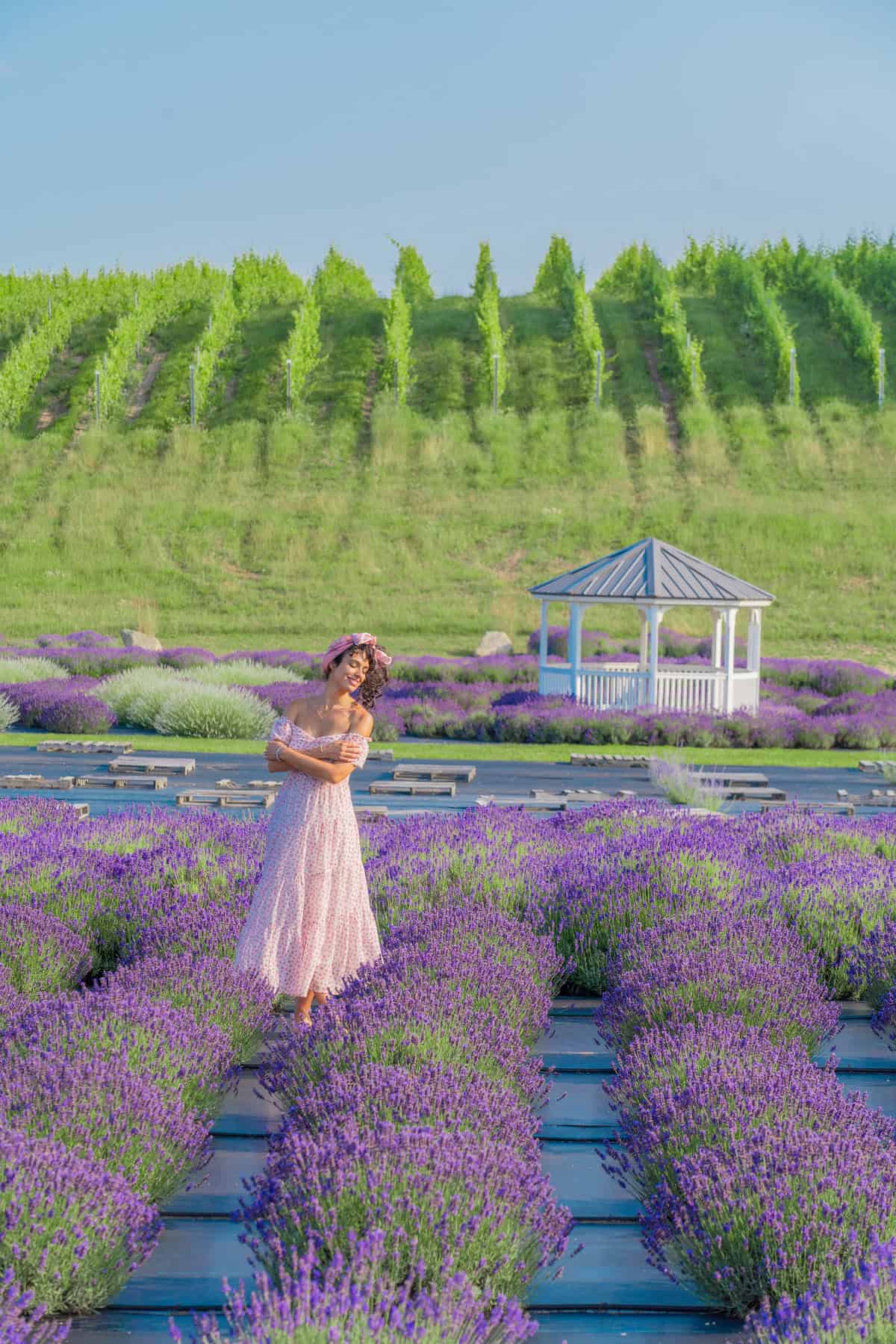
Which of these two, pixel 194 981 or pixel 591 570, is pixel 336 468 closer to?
pixel 591 570

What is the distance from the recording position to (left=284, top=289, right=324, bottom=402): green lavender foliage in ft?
201

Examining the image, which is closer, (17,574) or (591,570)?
(591,570)

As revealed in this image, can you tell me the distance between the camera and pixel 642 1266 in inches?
131

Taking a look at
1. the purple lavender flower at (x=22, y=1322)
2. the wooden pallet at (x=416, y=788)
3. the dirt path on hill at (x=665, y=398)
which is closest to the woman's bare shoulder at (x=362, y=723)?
the purple lavender flower at (x=22, y=1322)

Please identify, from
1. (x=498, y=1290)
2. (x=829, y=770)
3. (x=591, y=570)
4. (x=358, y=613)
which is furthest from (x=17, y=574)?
(x=498, y=1290)

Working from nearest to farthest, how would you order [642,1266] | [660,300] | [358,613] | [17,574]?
[642,1266], [358,613], [17,574], [660,300]

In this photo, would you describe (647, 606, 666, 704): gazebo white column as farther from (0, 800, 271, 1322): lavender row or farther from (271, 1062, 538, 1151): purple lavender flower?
(271, 1062, 538, 1151): purple lavender flower

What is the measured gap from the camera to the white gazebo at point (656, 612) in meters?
20.0

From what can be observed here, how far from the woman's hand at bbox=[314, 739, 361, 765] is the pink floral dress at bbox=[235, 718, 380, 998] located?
34 mm

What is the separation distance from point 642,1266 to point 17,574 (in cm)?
4703

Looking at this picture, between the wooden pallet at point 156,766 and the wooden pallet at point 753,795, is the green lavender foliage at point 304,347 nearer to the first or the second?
the wooden pallet at point 156,766

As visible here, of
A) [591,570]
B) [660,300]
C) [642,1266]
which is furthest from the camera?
[660,300]

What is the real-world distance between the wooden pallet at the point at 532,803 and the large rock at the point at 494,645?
21.7 m

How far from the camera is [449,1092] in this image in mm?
3406
